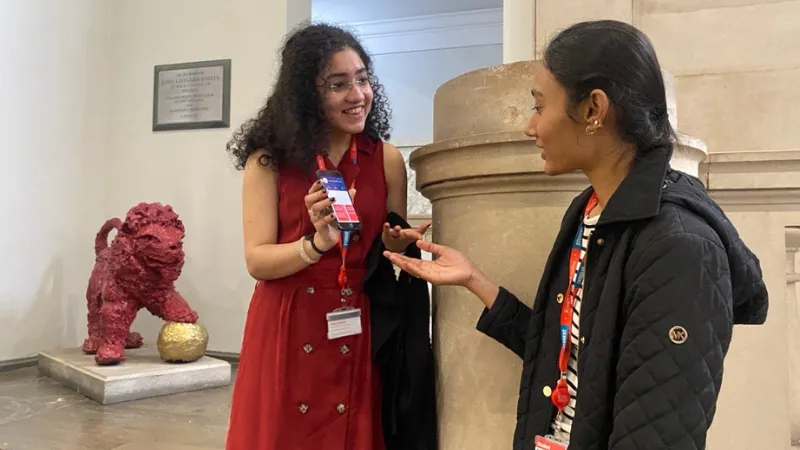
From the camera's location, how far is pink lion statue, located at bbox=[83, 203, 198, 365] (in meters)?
3.35

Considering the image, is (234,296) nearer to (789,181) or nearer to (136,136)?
(136,136)

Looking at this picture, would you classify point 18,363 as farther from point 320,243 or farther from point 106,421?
point 320,243

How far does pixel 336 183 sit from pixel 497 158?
15.1 inches

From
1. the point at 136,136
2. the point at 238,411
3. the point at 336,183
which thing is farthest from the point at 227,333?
the point at 336,183

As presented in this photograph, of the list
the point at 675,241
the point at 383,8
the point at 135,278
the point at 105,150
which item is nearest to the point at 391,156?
the point at 675,241

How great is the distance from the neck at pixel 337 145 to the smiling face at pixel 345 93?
43 mm

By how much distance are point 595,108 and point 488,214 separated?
0.45 metres

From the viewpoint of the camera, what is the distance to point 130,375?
10.2 feet

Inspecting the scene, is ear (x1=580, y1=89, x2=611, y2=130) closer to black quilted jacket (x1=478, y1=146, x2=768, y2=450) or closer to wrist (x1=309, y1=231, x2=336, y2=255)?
black quilted jacket (x1=478, y1=146, x2=768, y2=450)

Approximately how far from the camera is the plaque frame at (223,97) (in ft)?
14.3

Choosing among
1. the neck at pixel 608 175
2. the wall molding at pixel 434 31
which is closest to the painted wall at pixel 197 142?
the wall molding at pixel 434 31

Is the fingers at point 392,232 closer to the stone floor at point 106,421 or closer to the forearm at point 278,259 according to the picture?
the forearm at point 278,259

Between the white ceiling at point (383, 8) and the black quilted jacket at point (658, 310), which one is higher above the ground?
the white ceiling at point (383, 8)

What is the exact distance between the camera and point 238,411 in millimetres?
1583
